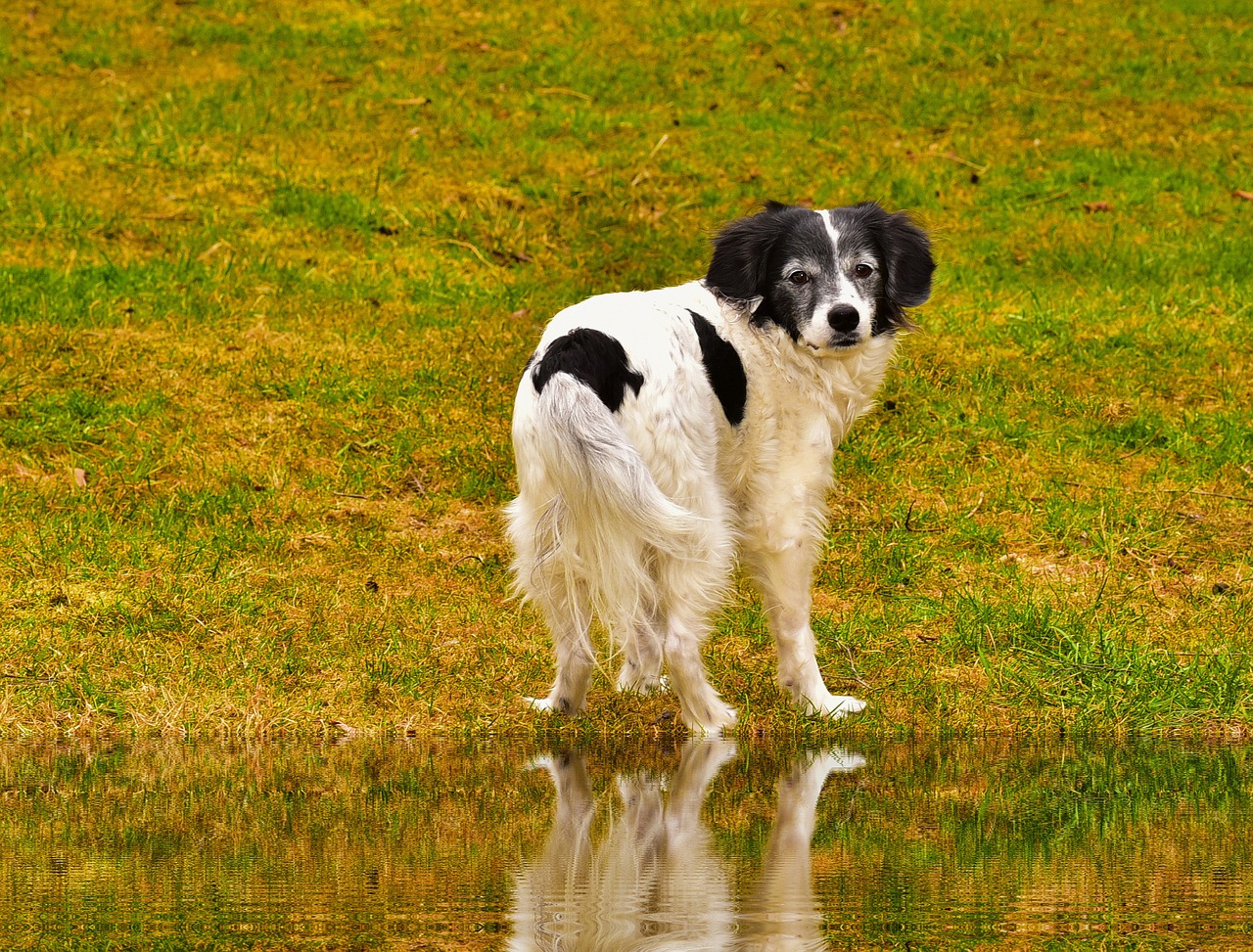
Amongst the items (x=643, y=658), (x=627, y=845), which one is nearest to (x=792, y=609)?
(x=643, y=658)

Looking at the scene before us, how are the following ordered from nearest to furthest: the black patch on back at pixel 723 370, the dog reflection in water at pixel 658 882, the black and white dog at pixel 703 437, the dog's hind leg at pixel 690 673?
the dog reflection in water at pixel 658 882 → the black and white dog at pixel 703 437 → the dog's hind leg at pixel 690 673 → the black patch on back at pixel 723 370

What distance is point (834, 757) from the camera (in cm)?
469

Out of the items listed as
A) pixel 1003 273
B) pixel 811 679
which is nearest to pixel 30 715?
pixel 811 679

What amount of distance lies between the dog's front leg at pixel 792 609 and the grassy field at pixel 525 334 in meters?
0.16

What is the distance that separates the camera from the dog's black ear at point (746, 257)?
18.5 feet

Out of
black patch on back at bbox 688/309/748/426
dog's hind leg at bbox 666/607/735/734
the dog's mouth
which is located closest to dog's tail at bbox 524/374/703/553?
dog's hind leg at bbox 666/607/735/734

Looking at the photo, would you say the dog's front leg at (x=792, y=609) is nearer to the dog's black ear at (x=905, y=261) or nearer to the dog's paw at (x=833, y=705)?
the dog's paw at (x=833, y=705)

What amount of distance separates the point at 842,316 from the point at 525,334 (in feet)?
14.7

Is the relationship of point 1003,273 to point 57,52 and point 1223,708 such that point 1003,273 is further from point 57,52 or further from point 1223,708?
point 57,52

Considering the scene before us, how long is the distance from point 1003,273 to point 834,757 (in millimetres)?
7051

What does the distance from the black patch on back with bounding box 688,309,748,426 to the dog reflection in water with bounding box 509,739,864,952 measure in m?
1.55

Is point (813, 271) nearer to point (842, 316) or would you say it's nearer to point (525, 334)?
point (842, 316)

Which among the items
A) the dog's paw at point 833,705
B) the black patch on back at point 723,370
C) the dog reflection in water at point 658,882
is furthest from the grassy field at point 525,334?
the dog reflection in water at point 658,882

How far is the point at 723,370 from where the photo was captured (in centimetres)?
543
